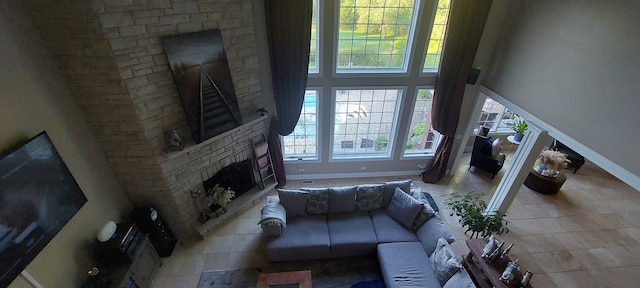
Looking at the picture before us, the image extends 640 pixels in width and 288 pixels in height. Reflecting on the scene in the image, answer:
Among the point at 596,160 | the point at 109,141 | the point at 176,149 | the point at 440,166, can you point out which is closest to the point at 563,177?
the point at 440,166

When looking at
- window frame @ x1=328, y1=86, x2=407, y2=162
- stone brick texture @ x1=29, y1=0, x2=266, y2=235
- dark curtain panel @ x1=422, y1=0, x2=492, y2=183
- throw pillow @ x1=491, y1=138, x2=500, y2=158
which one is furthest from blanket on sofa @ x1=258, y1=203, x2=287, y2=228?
throw pillow @ x1=491, y1=138, x2=500, y2=158

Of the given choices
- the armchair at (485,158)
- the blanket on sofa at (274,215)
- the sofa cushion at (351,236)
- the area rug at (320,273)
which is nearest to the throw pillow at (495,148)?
the armchair at (485,158)

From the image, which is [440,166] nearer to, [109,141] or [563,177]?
[563,177]

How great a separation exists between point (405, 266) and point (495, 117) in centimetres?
523

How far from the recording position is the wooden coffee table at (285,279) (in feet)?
11.6

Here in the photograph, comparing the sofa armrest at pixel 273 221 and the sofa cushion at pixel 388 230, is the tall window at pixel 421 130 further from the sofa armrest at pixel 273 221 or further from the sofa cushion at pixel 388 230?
the sofa armrest at pixel 273 221

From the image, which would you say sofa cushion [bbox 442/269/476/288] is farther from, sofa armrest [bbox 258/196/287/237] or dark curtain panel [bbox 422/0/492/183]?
dark curtain panel [bbox 422/0/492/183]

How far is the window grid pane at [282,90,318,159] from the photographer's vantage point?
5273mm

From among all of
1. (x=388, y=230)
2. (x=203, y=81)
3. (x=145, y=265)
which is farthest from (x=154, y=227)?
(x=388, y=230)

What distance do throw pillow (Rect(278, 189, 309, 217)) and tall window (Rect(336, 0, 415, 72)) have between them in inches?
92.5

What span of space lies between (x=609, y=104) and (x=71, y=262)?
21.2 feet

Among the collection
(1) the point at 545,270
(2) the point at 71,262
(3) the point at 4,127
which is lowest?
(1) the point at 545,270

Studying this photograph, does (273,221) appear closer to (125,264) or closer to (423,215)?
(125,264)

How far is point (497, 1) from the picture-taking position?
4438 millimetres
